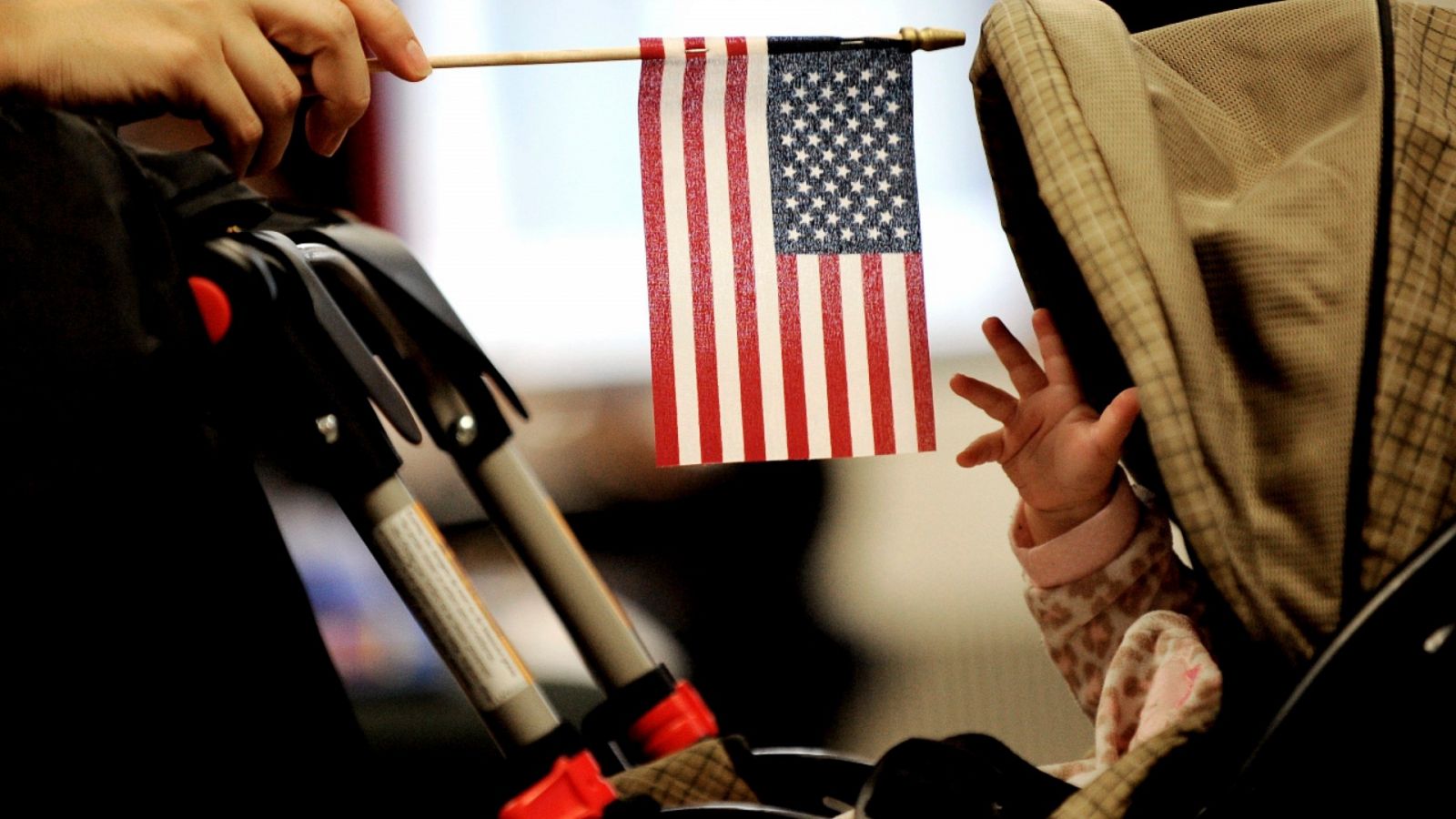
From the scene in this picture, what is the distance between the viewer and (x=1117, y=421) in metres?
0.78

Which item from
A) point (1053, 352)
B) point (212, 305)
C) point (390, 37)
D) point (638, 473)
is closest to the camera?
point (212, 305)

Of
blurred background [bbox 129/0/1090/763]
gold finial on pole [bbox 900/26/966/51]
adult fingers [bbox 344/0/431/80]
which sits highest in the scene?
adult fingers [bbox 344/0/431/80]

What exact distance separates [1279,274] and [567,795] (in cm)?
50

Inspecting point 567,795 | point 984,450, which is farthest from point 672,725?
point 984,450

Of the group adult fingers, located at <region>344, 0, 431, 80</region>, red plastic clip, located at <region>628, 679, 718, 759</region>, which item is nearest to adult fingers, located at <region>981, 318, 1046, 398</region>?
red plastic clip, located at <region>628, 679, 718, 759</region>

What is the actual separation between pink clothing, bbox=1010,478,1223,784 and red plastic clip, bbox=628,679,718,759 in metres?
0.26

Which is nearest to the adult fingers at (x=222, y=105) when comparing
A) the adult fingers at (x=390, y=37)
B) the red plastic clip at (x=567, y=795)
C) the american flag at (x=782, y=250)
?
the adult fingers at (x=390, y=37)

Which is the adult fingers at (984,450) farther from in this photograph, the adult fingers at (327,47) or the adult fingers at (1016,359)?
the adult fingers at (327,47)

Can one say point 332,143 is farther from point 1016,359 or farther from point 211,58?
point 1016,359

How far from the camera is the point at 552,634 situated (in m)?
2.18

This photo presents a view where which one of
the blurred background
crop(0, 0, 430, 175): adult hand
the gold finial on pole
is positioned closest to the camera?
crop(0, 0, 430, 175): adult hand

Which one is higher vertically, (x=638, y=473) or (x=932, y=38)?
(x=932, y=38)

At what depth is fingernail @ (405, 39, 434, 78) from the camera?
2.49 feet

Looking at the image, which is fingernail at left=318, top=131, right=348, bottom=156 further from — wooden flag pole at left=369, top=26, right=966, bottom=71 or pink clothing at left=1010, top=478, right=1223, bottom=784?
pink clothing at left=1010, top=478, right=1223, bottom=784
